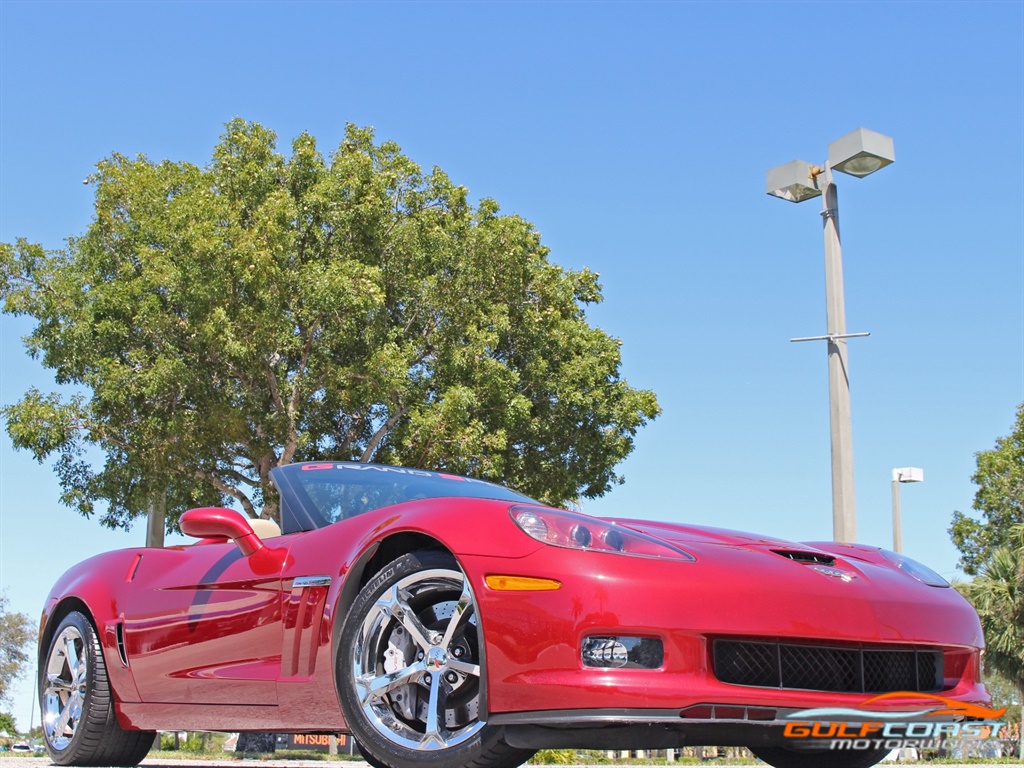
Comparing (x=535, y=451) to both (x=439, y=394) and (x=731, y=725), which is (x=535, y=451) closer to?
(x=439, y=394)

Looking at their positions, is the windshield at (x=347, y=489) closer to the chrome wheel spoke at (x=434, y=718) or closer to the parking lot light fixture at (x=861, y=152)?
the chrome wheel spoke at (x=434, y=718)

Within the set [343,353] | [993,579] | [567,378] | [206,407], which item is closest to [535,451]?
[567,378]

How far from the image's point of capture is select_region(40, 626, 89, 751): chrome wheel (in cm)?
527

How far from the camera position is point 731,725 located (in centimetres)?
329

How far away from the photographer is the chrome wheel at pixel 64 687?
207 inches

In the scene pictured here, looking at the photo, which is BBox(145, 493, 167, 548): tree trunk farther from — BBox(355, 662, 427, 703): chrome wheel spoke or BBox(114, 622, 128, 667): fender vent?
BBox(355, 662, 427, 703): chrome wheel spoke

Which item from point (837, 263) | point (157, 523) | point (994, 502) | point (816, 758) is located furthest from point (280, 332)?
point (994, 502)

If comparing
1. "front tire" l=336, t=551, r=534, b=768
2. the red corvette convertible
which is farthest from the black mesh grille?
"front tire" l=336, t=551, r=534, b=768

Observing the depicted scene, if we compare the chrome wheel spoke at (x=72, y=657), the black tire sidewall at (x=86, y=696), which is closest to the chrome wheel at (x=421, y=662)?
the black tire sidewall at (x=86, y=696)

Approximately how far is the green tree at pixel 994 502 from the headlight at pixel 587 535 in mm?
30039

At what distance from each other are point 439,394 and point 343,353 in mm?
1690

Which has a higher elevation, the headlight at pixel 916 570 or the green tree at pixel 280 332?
the green tree at pixel 280 332

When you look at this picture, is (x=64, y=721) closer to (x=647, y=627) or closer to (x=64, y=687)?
(x=64, y=687)

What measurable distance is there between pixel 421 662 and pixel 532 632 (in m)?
0.48
